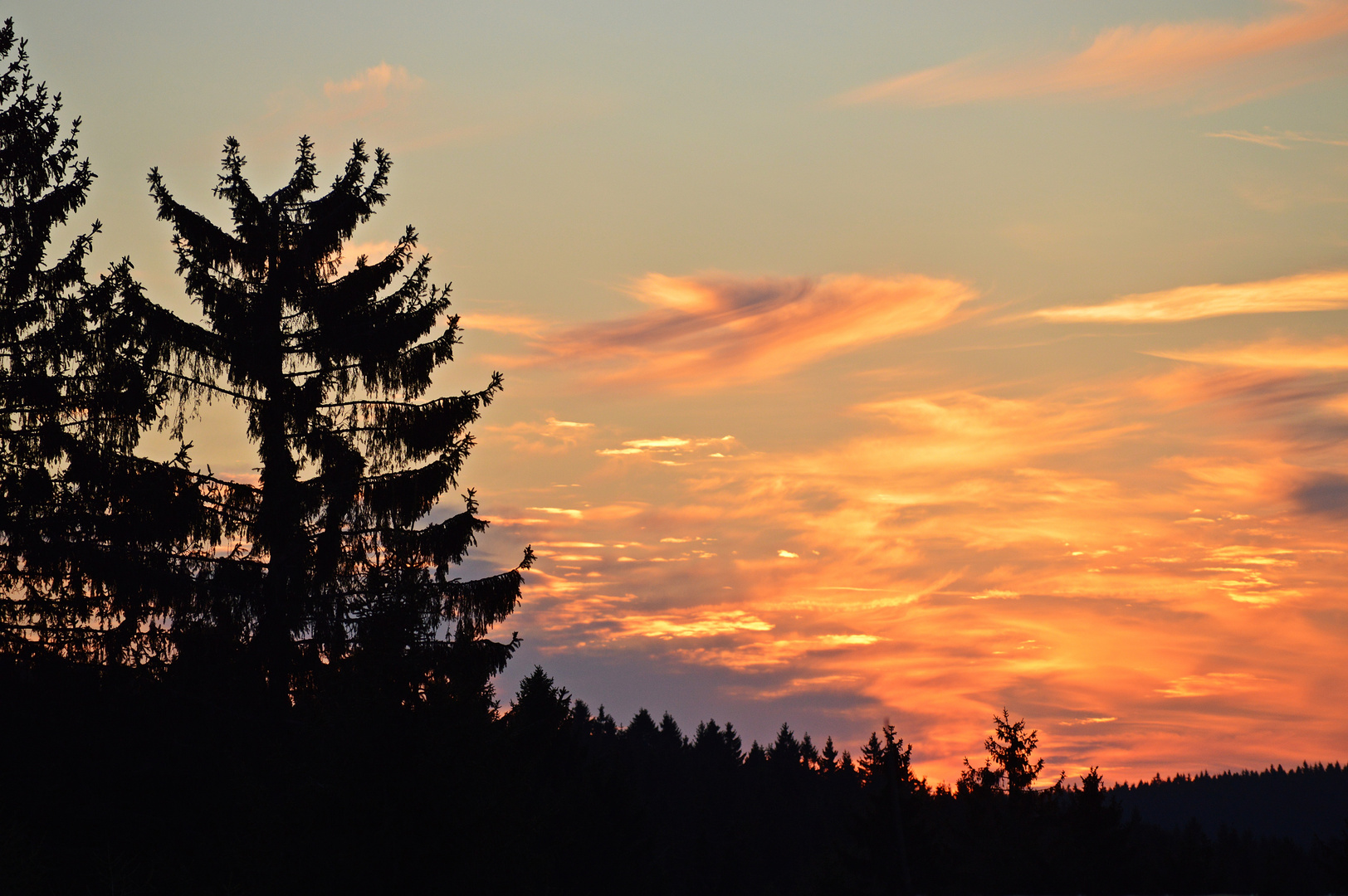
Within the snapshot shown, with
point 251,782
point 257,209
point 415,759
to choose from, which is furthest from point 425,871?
point 257,209

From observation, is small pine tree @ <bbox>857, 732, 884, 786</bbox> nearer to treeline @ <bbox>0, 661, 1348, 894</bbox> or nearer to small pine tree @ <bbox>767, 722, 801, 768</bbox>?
treeline @ <bbox>0, 661, 1348, 894</bbox>

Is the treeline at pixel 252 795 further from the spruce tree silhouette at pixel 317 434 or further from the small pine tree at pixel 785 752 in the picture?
the small pine tree at pixel 785 752

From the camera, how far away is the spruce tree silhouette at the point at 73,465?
19.9 meters

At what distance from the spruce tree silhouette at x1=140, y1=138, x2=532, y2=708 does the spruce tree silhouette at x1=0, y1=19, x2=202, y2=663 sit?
2.52 ft

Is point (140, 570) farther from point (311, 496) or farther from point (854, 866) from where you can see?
point (854, 866)

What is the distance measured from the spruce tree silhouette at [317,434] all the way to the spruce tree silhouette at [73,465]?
767 mm

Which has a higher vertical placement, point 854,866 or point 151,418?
point 151,418

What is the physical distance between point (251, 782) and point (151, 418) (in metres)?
9.59

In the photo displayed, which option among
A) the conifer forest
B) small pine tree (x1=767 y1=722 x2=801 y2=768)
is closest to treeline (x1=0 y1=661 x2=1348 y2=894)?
the conifer forest

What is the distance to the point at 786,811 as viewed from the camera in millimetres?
121375

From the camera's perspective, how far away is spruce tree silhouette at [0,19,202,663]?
19938 millimetres

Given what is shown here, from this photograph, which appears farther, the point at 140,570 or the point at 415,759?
the point at 140,570

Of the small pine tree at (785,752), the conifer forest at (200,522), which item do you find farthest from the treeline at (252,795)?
the small pine tree at (785,752)

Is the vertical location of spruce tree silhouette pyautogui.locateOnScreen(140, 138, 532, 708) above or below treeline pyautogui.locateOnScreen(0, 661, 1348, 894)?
above
